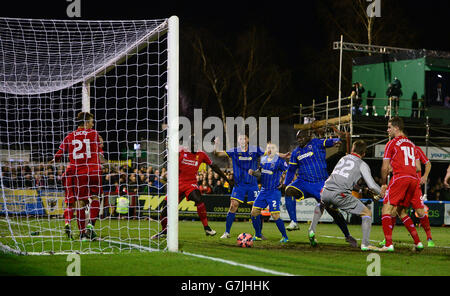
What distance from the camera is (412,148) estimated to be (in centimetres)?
913

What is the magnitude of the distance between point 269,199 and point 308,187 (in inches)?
37.0

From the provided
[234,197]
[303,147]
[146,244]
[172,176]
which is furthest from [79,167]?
[303,147]

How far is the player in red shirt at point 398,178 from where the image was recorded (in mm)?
9000

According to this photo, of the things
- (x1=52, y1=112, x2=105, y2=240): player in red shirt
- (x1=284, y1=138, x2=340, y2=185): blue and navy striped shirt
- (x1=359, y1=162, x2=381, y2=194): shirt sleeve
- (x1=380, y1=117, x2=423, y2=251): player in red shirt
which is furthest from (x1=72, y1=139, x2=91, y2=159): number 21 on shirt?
(x1=380, y1=117, x2=423, y2=251): player in red shirt

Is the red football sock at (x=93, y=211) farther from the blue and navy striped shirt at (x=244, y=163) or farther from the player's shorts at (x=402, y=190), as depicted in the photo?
the player's shorts at (x=402, y=190)

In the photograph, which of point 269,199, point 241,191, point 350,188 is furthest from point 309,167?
point 241,191

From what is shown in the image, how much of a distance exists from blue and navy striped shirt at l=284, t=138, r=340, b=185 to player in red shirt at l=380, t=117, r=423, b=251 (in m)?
1.38

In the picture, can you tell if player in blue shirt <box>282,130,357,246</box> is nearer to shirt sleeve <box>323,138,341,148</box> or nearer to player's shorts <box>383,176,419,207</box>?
shirt sleeve <box>323,138,341,148</box>

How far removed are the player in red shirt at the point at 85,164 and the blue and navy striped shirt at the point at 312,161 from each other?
3.80m

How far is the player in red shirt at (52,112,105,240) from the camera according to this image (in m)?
9.94

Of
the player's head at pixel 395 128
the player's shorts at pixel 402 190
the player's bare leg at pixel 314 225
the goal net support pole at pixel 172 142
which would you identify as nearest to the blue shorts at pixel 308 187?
the player's bare leg at pixel 314 225

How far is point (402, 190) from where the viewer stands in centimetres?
901

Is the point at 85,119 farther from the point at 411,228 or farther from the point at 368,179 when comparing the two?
the point at 411,228
